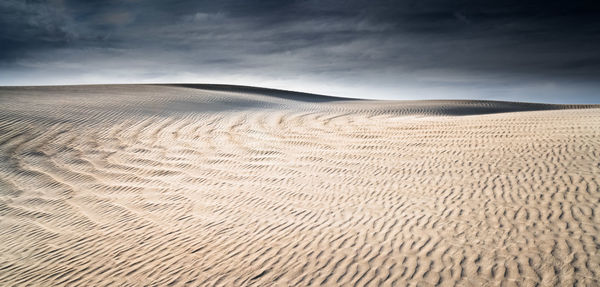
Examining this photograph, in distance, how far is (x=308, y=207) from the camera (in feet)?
24.3

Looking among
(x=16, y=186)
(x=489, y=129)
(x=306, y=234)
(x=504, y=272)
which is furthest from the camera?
(x=489, y=129)

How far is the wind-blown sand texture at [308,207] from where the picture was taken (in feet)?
16.4

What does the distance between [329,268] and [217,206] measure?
3.77 meters

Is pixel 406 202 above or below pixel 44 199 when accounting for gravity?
above

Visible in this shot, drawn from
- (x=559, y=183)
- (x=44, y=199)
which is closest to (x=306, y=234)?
(x=559, y=183)

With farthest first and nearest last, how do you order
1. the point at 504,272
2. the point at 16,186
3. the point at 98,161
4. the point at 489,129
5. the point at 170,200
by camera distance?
the point at 489,129
the point at 98,161
the point at 16,186
the point at 170,200
the point at 504,272

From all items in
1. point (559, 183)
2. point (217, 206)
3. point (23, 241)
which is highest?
point (559, 183)

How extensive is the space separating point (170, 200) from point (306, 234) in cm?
413

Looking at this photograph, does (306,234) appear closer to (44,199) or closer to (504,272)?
(504,272)

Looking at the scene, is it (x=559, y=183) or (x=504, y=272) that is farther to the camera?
(x=559, y=183)

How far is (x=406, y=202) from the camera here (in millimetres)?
7195

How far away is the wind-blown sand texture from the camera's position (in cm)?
500

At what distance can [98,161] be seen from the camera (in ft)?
37.9

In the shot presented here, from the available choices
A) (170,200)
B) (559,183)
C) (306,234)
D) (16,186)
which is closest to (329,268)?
(306,234)
